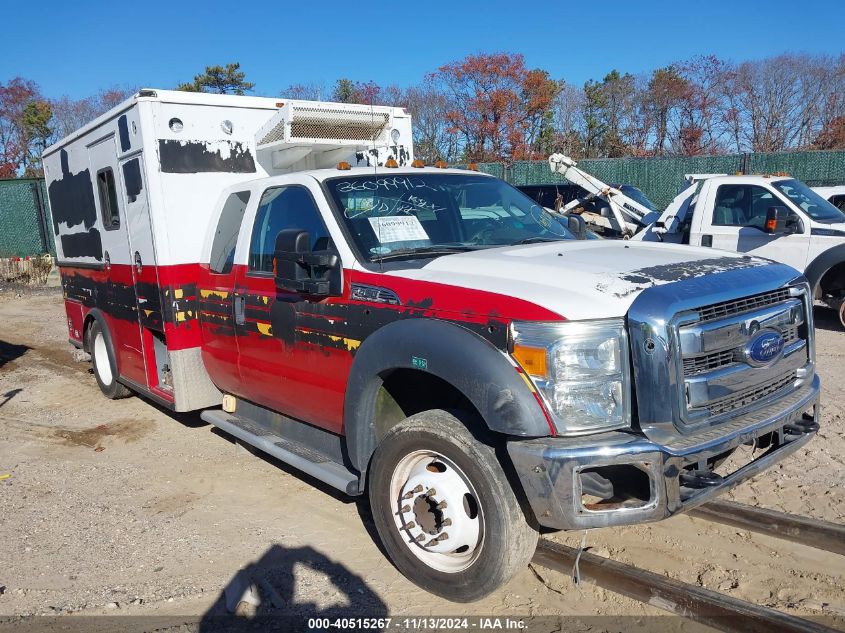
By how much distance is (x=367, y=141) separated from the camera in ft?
20.1

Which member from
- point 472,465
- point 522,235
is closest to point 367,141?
point 522,235

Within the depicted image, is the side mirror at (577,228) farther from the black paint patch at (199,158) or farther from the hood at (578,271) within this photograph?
the black paint patch at (199,158)

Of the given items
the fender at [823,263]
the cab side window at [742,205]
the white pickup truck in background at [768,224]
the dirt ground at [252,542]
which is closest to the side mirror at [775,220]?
the white pickup truck in background at [768,224]

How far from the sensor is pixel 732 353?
325 cm

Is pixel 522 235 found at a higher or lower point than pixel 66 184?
lower

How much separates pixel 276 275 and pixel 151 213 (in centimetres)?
185

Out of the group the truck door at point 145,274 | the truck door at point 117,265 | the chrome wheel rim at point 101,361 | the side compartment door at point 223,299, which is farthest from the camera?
the chrome wheel rim at point 101,361

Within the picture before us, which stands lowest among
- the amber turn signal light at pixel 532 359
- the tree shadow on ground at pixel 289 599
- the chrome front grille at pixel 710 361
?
the tree shadow on ground at pixel 289 599

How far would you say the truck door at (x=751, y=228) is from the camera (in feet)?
30.5

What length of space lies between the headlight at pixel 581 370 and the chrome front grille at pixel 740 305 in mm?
410

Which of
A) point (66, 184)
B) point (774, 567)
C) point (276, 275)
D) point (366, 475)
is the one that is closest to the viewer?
point (774, 567)

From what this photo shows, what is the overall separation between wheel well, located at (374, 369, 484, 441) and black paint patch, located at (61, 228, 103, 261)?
4208mm

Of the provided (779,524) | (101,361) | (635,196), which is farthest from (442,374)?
(635,196)

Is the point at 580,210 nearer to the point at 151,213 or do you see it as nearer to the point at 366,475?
the point at 151,213
